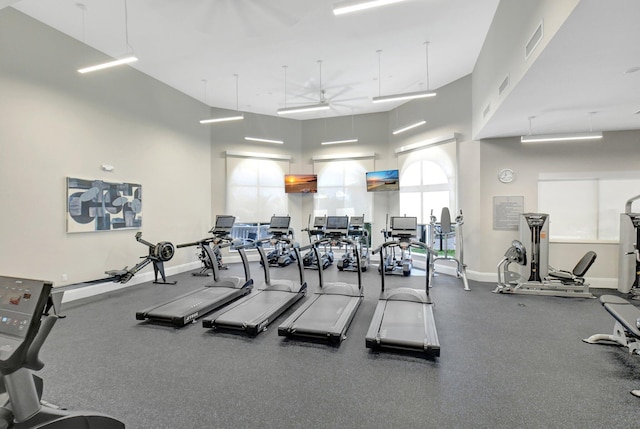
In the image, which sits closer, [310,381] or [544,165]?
[310,381]

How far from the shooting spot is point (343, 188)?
9.92 meters

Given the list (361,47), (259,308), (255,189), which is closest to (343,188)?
(255,189)

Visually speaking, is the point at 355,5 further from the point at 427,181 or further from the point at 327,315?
the point at 427,181

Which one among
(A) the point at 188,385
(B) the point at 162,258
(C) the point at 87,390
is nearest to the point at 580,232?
(A) the point at 188,385

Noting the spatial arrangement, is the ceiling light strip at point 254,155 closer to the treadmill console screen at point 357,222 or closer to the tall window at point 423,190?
the treadmill console screen at point 357,222

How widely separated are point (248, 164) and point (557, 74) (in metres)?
8.07

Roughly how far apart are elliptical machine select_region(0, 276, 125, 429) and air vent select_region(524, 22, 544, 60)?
4543mm

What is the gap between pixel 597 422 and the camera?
2.24 meters

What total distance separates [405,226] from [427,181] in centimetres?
235

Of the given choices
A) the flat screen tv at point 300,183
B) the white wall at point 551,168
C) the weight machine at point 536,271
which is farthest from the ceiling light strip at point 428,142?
the flat screen tv at point 300,183

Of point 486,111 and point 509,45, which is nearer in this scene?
point 509,45

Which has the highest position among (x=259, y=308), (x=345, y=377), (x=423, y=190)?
(x=423, y=190)

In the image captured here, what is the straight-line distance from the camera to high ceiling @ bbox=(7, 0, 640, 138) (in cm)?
318

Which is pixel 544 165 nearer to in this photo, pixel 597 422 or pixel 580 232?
pixel 580 232
